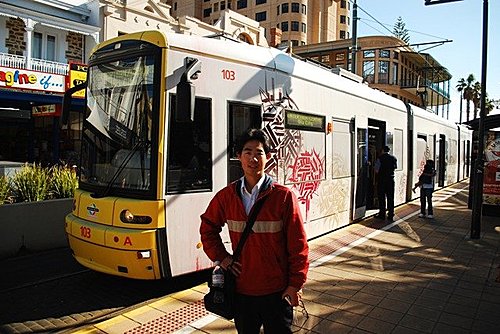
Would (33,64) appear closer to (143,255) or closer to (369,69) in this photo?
(143,255)

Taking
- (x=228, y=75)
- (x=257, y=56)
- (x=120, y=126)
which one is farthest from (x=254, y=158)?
(x=257, y=56)

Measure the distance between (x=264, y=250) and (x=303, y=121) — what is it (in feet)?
15.7

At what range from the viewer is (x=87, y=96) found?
225 inches

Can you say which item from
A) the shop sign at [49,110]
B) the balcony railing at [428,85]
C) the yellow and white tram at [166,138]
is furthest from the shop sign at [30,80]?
the balcony railing at [428,85]

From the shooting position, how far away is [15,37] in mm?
18797

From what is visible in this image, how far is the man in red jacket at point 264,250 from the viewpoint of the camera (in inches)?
106

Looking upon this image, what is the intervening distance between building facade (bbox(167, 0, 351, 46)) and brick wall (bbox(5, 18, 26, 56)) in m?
49.1

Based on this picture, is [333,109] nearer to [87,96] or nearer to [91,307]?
[87,96]

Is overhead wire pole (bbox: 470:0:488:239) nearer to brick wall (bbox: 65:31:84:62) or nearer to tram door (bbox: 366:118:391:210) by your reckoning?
tram door (bbox: 366:118:391:210)

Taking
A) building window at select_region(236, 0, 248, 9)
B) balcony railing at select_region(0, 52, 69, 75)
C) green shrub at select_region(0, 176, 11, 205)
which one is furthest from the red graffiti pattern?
building window at select_region(236, 0, 248, 9)

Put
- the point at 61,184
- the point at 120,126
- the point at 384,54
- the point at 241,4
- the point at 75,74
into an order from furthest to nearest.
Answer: the point at 241,4 → the point at 384,54 → the point at 75,74 → the point at 61,184 → the point at 120,126

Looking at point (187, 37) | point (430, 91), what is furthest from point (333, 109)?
point (430, 91)

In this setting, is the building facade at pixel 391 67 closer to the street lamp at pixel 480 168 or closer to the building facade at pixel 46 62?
the building facade at pixel 46 62

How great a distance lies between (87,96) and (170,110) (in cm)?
147
